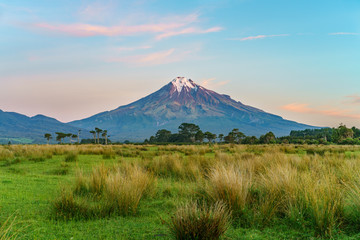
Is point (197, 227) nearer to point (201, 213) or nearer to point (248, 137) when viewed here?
point (201, 213)

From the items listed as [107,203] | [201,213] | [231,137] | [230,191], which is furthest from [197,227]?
[231,137]

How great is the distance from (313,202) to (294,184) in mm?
744

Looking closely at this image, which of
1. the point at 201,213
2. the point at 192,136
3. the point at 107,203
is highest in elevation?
the point at 192,136

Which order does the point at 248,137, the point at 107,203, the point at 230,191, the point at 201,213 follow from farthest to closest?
the point at 248,137, the point at 107,203, the point at 230,191, the point at 201,213

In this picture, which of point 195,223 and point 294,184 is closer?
point 195,223

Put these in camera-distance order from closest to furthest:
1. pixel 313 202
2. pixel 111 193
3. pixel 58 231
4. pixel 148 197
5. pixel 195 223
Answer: pixel 195 223
pixel 58 231
pixel 313 202
pixel 111 193
pixel 148 197

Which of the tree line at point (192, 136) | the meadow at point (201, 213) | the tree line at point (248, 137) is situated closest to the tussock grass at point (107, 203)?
the meadow at point (201, 213)

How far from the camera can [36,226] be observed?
427 cm

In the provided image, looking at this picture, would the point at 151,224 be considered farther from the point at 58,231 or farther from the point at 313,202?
the point at 313,202

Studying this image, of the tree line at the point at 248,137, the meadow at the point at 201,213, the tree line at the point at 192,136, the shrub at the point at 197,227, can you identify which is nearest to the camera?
the shrub at the point at 197,227

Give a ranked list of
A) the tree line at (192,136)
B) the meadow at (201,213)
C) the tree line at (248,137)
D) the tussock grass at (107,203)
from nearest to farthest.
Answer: the meadow at (201,213)
the tussock grass at (107,203)
the tree line at (248,137)
the tree line at (192,136)

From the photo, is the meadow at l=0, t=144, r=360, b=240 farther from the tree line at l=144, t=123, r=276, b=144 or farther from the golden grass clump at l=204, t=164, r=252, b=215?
the tree line at l=144, t=123, r=276, b=144

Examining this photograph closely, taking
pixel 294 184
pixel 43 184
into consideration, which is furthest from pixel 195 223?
pixel 43 184

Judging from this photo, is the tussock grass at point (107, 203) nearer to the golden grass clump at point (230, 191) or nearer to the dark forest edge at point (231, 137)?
the golden grass clump at point (230, 191)
